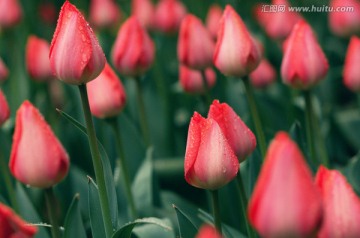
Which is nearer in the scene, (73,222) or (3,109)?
(73,222)

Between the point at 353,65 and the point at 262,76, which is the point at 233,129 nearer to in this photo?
the point at 353,65

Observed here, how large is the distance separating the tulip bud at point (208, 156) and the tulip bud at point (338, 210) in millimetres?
231

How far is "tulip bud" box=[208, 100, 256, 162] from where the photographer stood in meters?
1.38

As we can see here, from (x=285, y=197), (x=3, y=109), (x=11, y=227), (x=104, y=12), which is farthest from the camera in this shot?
(x=104, y=12)

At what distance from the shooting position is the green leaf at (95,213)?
1.51 meters

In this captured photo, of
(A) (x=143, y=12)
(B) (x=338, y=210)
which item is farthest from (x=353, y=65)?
(A) (x=143, y=12)

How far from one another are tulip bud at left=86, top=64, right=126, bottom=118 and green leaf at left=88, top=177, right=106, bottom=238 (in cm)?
38

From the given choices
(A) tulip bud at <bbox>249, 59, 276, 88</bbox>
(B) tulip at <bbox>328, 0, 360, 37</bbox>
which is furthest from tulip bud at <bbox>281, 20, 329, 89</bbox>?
(A) tulip bud at <bbox>249, 59, 276, 88</bbox>

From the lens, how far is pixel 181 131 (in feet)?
8.86

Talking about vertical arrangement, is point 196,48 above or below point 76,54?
below

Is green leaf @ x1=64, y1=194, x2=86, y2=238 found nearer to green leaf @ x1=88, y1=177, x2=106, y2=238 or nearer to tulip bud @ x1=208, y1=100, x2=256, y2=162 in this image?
green leaf @ x1=88, y1=177, x2=106, y2=238

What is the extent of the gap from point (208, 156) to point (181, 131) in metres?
1.43

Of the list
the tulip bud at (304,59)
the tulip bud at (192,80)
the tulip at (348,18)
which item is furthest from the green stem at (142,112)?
the tulip at (348,18)

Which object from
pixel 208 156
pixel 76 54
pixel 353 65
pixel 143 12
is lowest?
pixel 143 12
